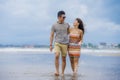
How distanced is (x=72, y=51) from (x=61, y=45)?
423 millimetres

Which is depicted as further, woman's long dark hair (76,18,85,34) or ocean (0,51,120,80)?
woman's long dark hair (76,18,85,34)

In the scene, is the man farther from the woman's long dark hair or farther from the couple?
the woman's long dark hair

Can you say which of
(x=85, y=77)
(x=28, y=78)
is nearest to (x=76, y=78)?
(x=85, y=77)

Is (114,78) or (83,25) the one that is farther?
(83,25)

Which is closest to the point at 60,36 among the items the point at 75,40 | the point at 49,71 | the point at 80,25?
the point at 75,40

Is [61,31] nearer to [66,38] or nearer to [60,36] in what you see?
[60,36]

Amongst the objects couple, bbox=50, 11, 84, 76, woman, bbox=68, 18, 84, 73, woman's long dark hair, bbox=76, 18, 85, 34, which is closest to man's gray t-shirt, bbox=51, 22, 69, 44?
couple, bbox=50, 11, 84, 76

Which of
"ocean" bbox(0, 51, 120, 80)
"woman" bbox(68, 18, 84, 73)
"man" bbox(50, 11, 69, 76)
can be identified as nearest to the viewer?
"ocean" bbox(0, 51, 120, 80)

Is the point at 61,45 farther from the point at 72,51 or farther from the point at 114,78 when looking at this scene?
the point at 114,78

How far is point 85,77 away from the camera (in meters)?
12.6

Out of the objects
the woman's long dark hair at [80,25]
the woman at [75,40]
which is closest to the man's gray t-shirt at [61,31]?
the woman at [75,40]

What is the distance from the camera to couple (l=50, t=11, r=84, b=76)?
12875mm

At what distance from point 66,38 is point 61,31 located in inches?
10.8

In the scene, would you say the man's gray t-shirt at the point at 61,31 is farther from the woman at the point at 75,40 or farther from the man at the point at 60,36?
the woman at the point at 75,40
